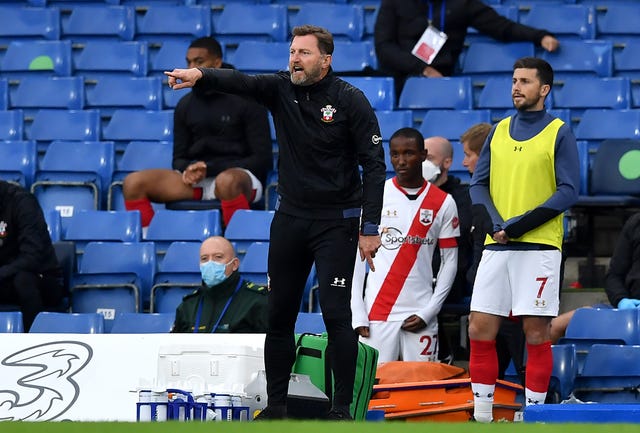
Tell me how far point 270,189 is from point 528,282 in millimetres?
3618

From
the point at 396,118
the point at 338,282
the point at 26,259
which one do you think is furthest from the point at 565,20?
the point at 338,282

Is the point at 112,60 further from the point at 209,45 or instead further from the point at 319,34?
the point at 319,34

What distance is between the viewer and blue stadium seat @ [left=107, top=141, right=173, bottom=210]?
35.1 feet

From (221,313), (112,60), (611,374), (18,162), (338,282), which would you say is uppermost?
(112,60)

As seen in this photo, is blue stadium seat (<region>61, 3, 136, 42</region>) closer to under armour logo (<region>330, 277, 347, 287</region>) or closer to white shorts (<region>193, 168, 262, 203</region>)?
white shorts (<region>193, 168, 262, 203</region>)

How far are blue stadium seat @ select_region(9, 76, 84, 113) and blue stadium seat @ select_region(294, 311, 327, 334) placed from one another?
12.8 ft

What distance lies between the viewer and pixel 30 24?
12.3m

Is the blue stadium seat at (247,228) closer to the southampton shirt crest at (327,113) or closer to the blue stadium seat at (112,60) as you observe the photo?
the blue stadium seat at (112,60)

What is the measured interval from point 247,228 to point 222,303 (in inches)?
52.2

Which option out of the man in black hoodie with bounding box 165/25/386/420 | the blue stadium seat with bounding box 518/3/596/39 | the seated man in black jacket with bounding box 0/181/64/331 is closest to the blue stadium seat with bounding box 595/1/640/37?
the blue stadium seat with bounding box 518/3/596/39

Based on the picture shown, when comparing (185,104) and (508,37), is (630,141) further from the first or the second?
(185,104)

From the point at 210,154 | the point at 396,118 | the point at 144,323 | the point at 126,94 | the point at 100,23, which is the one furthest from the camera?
the point at 100,23

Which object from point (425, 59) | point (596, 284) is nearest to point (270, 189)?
point (425, 59)

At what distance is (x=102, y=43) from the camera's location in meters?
12.0
